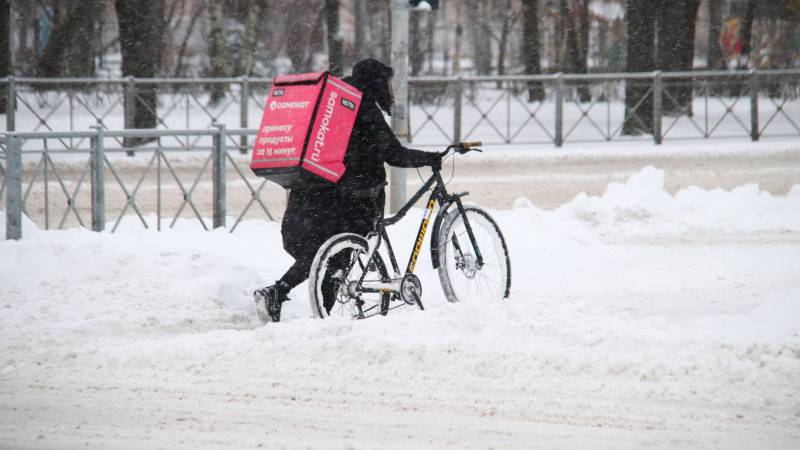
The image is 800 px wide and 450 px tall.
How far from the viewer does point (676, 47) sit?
24.7 meters

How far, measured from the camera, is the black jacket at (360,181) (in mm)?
6180

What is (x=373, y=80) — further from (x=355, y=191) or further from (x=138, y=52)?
(x=138, y=52)

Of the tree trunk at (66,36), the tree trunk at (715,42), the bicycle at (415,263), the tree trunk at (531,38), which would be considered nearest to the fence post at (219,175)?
the bicycle at (415,263)

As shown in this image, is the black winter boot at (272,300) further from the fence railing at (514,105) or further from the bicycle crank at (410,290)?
the fence railing at (514,105)

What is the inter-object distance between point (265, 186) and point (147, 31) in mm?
11239

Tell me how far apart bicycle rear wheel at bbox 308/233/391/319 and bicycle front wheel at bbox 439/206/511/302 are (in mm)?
441

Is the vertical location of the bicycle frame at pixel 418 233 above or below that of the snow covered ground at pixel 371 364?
above

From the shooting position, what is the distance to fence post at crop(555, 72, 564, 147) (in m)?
20.6

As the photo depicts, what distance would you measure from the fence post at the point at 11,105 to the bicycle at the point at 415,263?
14987 mm

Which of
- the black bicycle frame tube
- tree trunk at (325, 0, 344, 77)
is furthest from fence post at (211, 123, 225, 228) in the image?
tree trunk at (325, 0, 344, 77)

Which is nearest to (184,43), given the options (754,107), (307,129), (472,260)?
(754,107)

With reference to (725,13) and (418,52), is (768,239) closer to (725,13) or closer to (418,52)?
(418,52)

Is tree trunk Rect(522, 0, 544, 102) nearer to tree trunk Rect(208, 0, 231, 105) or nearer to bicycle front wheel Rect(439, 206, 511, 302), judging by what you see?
tree trunk Rect(208, 0, 231, 105)

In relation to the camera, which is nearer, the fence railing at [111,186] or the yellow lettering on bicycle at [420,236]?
the yellow lettering on bicycle at [420,236]
